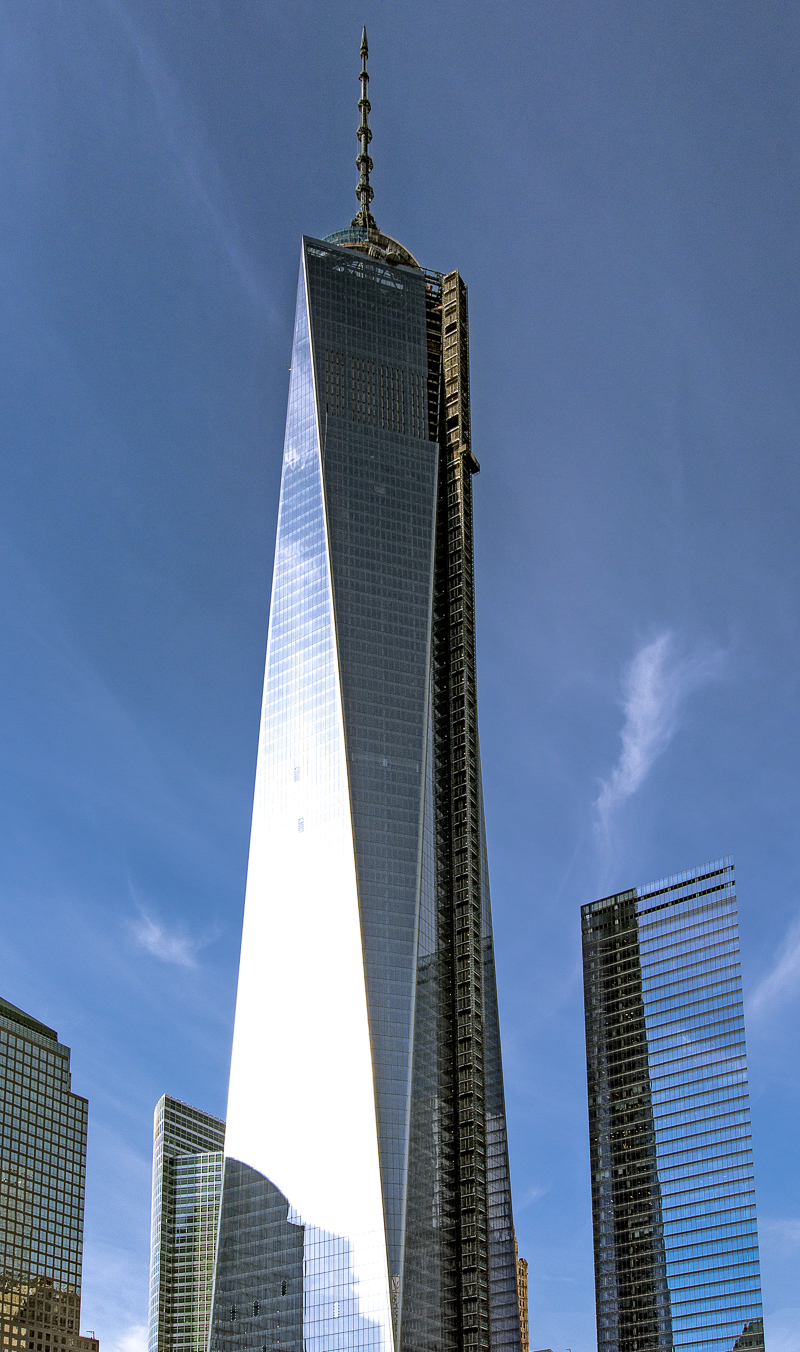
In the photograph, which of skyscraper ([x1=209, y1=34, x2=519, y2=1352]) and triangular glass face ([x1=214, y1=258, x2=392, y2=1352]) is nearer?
triangular glass face ([x1=214, y1=258, x2=392, y2=1352])

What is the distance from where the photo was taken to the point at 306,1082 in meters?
180

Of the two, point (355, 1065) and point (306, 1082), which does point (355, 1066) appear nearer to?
point (355, 1065)

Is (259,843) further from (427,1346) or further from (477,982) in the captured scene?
(427,1346)

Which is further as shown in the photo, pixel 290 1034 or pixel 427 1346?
pixel 290 1034

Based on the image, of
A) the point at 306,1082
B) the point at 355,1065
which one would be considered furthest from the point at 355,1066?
the point at 306,1082

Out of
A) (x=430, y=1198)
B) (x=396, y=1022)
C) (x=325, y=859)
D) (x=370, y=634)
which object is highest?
(x=370, y=634)

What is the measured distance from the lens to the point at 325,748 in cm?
19388

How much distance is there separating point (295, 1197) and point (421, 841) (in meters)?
42.8

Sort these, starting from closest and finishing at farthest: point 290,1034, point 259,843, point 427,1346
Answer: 1. point 427,1346
2. point 290,1034
3. point 259,843

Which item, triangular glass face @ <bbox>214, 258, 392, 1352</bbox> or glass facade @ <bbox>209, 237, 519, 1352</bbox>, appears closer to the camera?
triangular glass face @ <bbox>214, 258, 392, 1352</bbox>

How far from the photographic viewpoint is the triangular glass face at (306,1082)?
167000 mm

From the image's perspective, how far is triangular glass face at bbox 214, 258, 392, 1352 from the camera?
548ft

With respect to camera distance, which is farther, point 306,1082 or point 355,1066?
point 306,1082

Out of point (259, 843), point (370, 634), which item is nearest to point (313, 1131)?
point (259, 843)
